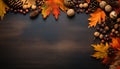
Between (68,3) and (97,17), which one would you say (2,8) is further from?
(97,17)

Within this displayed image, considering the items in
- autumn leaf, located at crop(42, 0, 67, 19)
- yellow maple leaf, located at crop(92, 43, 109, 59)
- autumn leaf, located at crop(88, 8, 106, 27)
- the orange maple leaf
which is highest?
autumn leaf, located at crop(42, 0, 67, 19)

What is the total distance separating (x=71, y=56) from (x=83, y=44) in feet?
0.25

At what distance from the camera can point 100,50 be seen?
142 centimetres

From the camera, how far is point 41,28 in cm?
148

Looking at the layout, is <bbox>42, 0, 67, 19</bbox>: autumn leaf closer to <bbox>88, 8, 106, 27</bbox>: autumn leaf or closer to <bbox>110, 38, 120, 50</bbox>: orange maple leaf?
<bbox>88, 8, 106, 27</bbox>: autumn leaf

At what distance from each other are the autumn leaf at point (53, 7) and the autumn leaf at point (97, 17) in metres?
0.13

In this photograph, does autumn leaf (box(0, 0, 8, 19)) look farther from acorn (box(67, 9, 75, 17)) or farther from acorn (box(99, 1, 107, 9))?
acorn (box(99, 1, 107, 9))

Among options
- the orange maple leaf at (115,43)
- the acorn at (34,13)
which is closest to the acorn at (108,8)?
the orange maple leaf at (115,43)

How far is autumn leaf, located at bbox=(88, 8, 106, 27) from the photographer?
1.45m

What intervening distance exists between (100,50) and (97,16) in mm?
155

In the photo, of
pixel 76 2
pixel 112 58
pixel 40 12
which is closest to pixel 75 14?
pixel 76 2

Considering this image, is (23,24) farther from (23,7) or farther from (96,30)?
(96,30)

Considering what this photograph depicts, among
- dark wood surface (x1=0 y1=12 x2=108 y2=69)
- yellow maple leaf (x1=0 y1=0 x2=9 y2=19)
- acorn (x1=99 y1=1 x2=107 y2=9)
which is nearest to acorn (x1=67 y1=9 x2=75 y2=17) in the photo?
dark wood surface (x1=0 y1=12 x2=108 y2=69)

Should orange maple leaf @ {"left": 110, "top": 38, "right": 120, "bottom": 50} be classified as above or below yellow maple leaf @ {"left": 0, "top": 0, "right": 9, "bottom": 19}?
below
